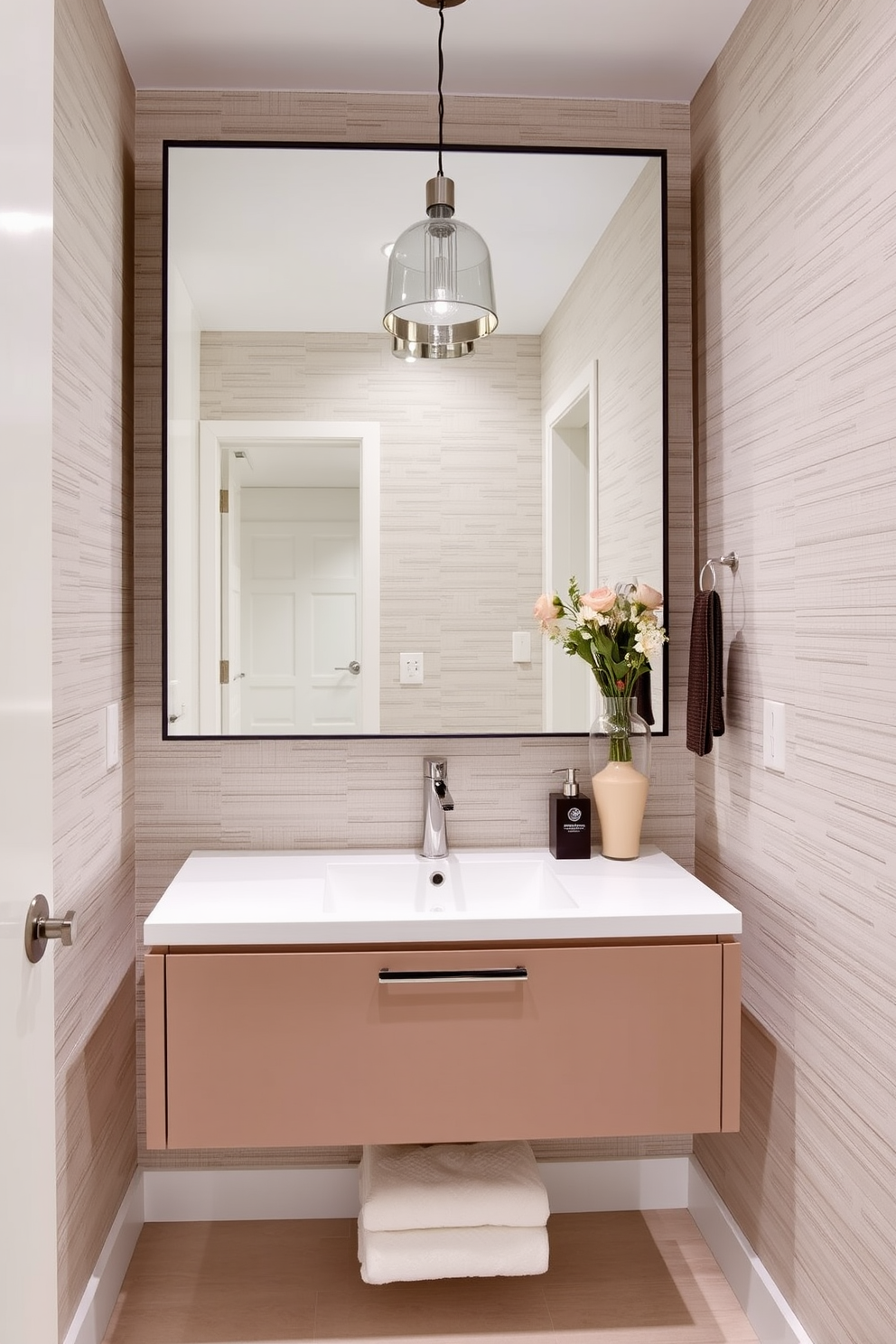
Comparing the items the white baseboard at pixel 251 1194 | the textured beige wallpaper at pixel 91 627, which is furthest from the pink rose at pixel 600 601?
the white baseboard at pixel 251 1194

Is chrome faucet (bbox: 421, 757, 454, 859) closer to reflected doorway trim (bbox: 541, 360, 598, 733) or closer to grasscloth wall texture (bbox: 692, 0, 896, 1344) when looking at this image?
reflected doorway trim (bbox: 541, 360, 598, 733)

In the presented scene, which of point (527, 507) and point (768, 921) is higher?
point (527, 507)

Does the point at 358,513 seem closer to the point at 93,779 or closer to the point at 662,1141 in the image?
the point at 93,779

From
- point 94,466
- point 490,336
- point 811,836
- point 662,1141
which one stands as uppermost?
point 490,336

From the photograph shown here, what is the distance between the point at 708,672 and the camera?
5.97 feet

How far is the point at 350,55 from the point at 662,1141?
2.43m

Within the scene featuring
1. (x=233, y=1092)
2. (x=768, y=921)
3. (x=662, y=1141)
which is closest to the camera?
(x=233, y=1092)

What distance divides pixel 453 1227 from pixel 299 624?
1184 millimetres

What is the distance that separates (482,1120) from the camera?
5.05ft

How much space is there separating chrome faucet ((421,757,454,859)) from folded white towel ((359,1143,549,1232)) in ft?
1.93

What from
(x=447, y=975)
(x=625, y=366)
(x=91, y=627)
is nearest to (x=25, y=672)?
(x=91, y=627)

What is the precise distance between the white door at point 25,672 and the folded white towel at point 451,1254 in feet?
2.39

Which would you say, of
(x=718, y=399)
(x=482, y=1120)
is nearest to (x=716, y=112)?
(x=718, y=399)

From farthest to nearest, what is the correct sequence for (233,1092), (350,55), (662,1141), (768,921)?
(662,1141), (350,55), (768,921), (233,1092)
